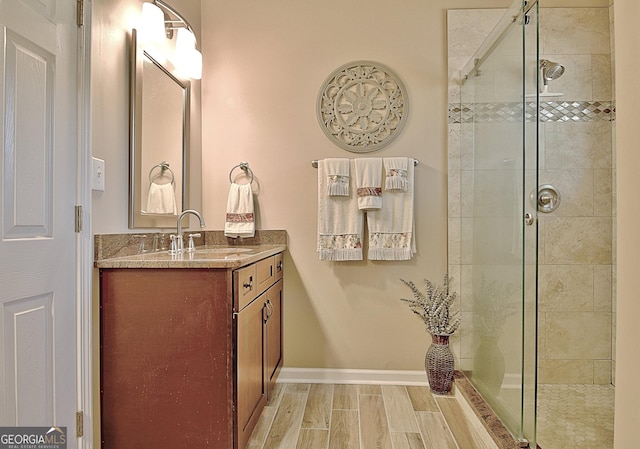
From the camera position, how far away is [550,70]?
245 cm

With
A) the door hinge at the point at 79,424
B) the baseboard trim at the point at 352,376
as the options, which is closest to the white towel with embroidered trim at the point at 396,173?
the baseboard trim at the point at 352,376

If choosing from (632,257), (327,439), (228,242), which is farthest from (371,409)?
(632,257)

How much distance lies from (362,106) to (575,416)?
2028mm

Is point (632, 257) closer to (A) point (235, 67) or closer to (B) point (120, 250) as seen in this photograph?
(B) point (120, 250)

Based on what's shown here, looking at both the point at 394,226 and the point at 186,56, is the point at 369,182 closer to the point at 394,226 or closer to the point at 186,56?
the point at 394,226

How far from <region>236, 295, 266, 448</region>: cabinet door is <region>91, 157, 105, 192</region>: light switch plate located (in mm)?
711

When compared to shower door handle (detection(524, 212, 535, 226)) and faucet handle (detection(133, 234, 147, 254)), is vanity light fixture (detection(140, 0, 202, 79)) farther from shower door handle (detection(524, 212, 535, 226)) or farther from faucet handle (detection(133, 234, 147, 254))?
shower door handle (detection(524, 212, 535, 226))

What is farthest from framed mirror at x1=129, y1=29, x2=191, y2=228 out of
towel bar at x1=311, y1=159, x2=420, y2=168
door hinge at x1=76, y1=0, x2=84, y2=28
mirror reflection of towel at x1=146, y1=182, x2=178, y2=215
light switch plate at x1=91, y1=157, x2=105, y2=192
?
towel bar at x1=311, y1=159, x2=420, y2=168

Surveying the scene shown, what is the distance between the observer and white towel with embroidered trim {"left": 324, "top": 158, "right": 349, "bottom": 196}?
2.48 metres

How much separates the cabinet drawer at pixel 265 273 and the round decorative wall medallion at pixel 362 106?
2.95 ft

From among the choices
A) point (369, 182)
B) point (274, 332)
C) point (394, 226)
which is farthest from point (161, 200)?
point (394, 226)

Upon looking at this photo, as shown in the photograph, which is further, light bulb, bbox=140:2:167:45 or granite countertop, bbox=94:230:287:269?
light bulb, bbox=140:2:167:45

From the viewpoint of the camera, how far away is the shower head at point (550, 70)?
8.03 ft

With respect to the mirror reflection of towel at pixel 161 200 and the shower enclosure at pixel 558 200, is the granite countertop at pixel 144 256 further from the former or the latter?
the shower enclosure at pixel 558 200
